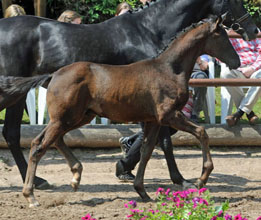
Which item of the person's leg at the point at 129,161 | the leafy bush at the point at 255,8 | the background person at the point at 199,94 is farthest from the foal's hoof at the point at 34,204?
the leafy bush at the point at 255,8

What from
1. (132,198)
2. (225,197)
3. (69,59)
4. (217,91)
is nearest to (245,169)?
(225,197)

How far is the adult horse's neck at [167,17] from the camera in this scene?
19.8ft

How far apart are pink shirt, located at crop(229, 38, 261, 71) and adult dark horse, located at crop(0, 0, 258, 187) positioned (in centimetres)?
194

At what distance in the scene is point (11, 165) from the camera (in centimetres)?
707

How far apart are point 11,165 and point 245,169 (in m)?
2.79

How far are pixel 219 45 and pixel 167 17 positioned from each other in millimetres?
801

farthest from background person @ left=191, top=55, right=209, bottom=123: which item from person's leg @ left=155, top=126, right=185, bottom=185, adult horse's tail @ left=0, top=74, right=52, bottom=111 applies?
adult horse's tail @ left=0, top=74, right=52, bottom=111

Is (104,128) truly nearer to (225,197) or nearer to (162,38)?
(162,38)

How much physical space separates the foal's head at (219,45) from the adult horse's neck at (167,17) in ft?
2.19

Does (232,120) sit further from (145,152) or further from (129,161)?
(145,152)

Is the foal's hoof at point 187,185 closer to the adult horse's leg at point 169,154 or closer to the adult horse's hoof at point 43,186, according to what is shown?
the adult horse's leg at point 169,154

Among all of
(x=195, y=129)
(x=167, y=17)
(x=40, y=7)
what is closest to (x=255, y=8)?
(x=40, y=7)

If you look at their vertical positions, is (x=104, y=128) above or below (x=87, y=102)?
below

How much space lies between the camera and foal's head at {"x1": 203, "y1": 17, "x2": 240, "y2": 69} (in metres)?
5.36
